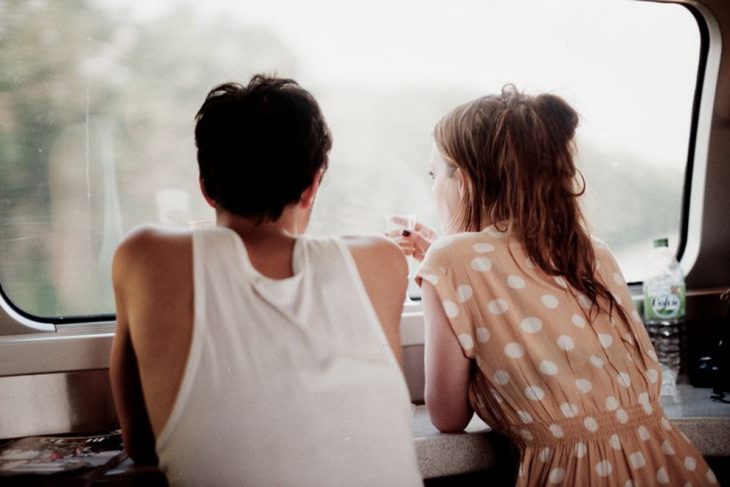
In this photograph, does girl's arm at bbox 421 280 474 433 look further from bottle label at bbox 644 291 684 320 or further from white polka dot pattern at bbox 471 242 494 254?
bottle label at bbox 644 291 684 320

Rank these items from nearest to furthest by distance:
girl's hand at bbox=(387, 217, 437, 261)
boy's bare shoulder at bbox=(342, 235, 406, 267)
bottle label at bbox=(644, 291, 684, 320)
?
boy's bare shoulder at bbox=(342, 235, 406, 267) < girl's hand at bbox=(387, 217, 437, 261) < bottle label at bbox=(644, 291, 684, 320)

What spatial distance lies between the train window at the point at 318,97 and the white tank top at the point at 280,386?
79cm

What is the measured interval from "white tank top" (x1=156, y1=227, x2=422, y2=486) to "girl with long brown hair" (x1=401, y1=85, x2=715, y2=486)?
0.35 metres

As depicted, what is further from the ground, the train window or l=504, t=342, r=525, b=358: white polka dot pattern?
the train window

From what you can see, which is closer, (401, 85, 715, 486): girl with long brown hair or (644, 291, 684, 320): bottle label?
(401, 85, 715, 486): girl with long brown hair

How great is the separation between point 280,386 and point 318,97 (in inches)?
44.2

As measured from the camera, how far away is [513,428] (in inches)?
57.7

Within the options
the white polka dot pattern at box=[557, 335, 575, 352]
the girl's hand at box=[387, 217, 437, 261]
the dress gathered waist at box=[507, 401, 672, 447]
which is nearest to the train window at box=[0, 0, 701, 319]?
the girl's hand at box=[387, 217, 437, 261]

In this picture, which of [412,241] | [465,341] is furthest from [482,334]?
[412,241]

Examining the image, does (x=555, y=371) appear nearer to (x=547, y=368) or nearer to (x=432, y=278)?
(x=547, y=368)

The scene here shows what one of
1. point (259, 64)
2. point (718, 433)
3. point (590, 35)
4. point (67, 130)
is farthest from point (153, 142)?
point (718, 433)

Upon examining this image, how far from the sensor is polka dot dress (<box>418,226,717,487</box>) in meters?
1.41

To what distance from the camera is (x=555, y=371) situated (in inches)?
55.1

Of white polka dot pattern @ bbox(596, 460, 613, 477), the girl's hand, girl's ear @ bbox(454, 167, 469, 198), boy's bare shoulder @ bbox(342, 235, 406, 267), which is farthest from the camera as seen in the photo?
the girl's hand
